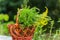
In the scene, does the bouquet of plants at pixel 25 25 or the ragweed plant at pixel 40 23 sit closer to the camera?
the bouquet of plants at pixel 25 25

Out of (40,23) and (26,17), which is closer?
(26,17)

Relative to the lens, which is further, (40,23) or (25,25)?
(40,23)

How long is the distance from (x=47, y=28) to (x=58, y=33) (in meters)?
0.30

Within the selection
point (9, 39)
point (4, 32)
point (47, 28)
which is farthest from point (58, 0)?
point (47, 28)

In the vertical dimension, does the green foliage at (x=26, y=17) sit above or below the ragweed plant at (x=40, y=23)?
above

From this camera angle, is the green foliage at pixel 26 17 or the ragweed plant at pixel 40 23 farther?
the ragweed plant at pixel 40 23

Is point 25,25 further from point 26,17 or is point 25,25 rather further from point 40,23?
point 40,23

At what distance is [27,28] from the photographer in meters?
2.92

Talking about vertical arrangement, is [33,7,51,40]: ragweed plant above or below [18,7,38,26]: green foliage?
below

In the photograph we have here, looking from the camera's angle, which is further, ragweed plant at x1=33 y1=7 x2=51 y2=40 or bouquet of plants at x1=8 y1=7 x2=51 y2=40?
ragweed plant at x1=33 y1=7 x2=51 y2=40

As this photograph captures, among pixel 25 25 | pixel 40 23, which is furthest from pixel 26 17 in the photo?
pixel 40 23

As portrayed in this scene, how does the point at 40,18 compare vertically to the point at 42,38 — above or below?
above

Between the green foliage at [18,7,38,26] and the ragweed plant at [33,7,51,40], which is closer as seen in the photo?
the green foliage at [18,7,38,26]

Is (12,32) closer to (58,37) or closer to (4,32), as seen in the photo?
(58,37)
